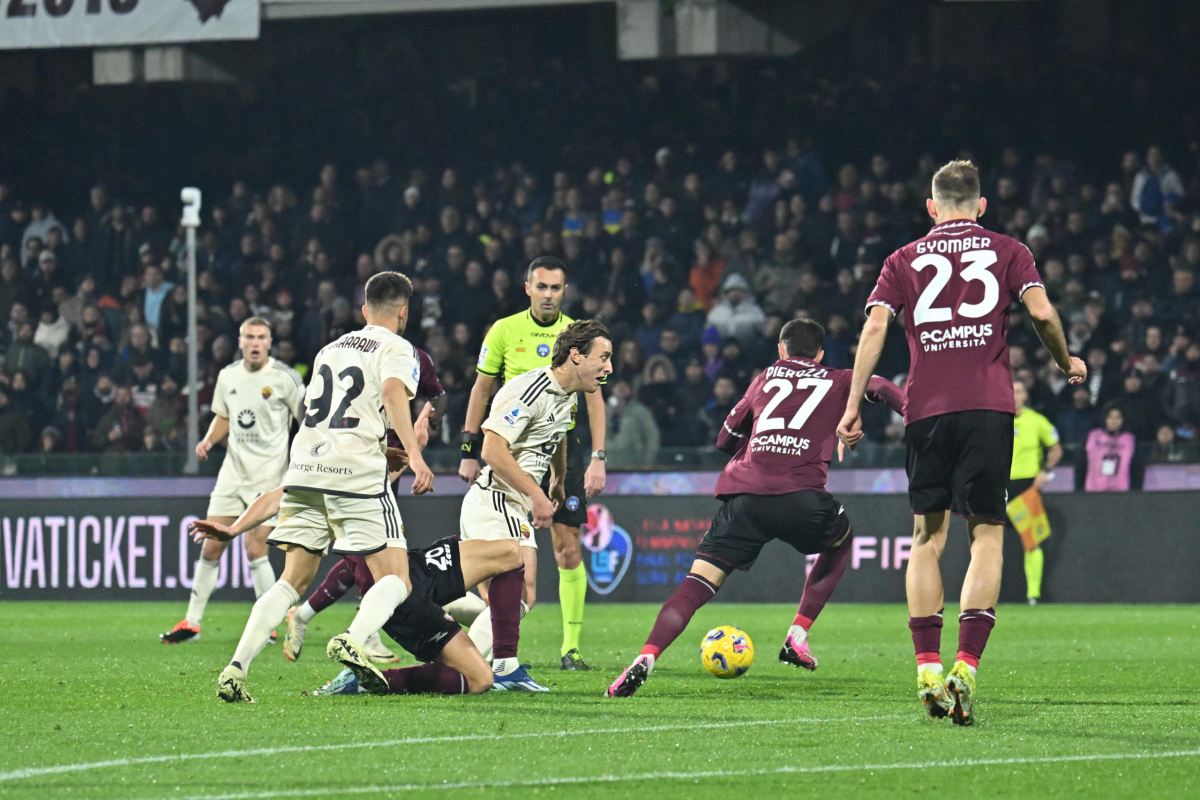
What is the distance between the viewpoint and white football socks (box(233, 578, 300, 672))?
23.1ft

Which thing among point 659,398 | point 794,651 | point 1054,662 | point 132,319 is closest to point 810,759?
point 794,651

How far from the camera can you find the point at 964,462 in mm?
6508

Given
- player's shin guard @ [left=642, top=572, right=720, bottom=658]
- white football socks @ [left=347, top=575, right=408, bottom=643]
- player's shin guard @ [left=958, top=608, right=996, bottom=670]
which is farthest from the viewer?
player's shin guard @ [left=642, top=572, right=720, bottom=658]

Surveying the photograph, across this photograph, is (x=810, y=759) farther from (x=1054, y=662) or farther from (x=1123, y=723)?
(x=1054, y=662)

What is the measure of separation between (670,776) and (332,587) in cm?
463

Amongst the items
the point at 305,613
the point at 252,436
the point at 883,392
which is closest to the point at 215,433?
the point at 252,436

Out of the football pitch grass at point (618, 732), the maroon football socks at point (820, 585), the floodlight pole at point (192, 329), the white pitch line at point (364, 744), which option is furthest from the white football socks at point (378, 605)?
the floodlight pole at point (192, 329)

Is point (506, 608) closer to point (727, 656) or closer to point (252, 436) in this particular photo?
point (727, 656)

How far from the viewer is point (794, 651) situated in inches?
345

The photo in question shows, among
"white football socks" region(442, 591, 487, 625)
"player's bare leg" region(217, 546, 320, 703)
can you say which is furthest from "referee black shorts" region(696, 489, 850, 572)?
"player's bare leg" region(217, 546, 320, 703)

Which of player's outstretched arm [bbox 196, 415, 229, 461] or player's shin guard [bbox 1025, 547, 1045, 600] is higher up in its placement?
player's outstretched arm [bbox 196, 415, 229, 461]

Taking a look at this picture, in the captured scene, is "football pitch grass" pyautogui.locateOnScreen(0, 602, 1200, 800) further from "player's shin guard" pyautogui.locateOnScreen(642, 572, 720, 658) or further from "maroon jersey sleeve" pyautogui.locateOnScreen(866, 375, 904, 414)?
"maroon jersey sleeve" pyautogui.locateOnScreen(866, 375, 904, 414)

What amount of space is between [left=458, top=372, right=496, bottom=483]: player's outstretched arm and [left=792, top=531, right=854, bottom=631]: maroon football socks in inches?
73.2

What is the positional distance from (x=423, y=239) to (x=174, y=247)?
3674 millimetres
